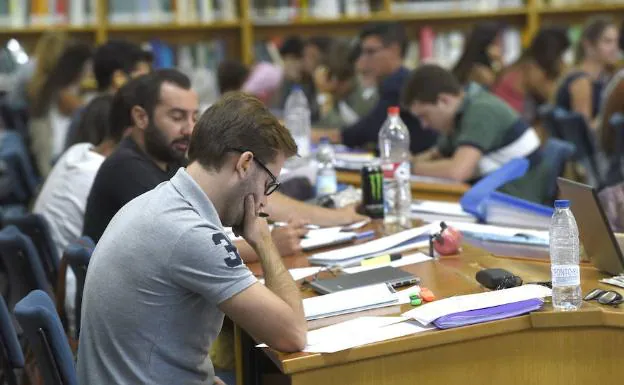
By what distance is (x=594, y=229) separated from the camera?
2.63m

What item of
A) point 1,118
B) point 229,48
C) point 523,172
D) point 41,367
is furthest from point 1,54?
point 41,367

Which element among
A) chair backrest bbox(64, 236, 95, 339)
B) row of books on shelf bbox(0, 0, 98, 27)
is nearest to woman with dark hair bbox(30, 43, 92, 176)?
row of books on shelf bbox(0, 0, 98, 27)

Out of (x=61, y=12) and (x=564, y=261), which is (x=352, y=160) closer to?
(x=564, y=261)

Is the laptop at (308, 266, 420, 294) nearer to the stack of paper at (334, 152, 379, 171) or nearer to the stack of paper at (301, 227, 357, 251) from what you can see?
the stack of paper at (301, 227, 357, 251)

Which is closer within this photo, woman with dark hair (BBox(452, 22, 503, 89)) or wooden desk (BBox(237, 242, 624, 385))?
wooden desk (BBox(237, 242, 624, 385))

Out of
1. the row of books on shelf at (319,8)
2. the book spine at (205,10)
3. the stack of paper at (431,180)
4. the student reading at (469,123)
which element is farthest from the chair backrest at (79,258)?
the row of books on shelf at (319,8)

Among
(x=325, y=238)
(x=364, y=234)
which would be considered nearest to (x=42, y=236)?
(x=325, y=238)

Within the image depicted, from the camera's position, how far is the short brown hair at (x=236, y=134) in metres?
2.21

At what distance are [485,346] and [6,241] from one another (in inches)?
59.5

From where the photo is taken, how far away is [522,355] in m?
2.33

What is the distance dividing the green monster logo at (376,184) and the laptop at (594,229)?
0.93m

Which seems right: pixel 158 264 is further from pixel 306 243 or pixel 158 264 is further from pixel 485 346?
pixel 306 243

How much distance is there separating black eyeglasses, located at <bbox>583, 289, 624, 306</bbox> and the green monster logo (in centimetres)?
126

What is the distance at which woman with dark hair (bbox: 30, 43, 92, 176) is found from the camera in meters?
6.70
